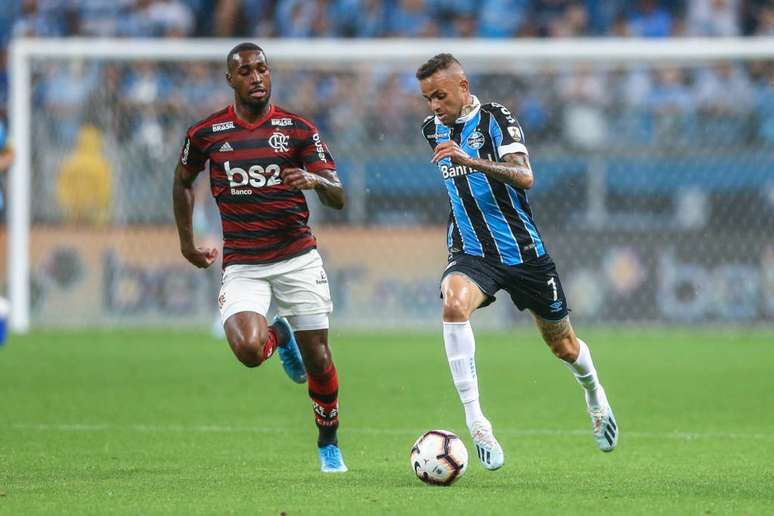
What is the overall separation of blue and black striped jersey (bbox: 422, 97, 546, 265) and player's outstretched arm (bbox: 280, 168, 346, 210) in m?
0.60

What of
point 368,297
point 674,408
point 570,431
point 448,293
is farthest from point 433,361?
point 448,293

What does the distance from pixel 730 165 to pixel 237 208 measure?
10.1 metres

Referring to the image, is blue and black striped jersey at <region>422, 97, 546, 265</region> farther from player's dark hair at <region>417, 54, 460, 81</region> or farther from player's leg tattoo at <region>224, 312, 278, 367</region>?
player's leg tattoo at <region>224, 312, 278, 367</region>

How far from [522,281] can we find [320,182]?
1358mm

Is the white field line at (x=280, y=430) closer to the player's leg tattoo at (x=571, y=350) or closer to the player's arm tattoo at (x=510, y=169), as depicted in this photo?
the player's leg tattoo at (x=571, y=350)

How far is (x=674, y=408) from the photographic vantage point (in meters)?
10.9

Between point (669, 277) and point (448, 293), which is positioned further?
point (669, 277)

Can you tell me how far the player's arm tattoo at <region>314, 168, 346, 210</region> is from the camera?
24.2ft

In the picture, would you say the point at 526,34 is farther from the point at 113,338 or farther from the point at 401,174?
the point at 113,338

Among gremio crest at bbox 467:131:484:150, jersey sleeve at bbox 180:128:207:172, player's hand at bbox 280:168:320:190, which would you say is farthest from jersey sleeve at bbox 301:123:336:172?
gremio crest at bbox 467:131:484:150

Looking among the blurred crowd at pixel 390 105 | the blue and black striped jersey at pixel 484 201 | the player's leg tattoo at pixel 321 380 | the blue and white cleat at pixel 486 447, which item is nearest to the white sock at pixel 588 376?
the blue and black striped jersey at pixel 484 201

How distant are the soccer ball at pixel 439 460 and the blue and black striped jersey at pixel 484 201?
120 centimetres

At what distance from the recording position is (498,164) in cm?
732

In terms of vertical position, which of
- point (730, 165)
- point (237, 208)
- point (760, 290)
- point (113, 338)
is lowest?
point (113, 338)
